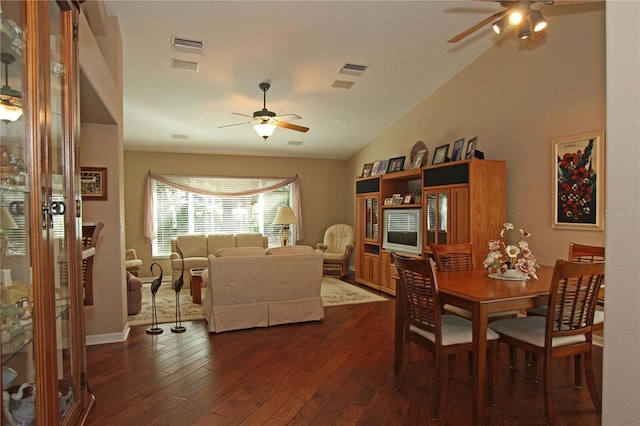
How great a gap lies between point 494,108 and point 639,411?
15.8 feet

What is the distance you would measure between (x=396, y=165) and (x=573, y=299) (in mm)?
4282

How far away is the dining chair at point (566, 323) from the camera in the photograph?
7.65 feet

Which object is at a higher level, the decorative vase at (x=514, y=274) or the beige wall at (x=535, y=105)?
the beige wall at (x=535, y=105)

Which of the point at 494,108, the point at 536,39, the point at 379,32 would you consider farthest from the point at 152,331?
the point at 536,39

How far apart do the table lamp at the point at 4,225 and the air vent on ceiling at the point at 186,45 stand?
339 centimetres

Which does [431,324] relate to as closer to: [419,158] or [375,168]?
[419,158]

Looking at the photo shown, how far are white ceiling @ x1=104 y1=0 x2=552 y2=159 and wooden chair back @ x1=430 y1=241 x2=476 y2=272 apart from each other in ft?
6.44

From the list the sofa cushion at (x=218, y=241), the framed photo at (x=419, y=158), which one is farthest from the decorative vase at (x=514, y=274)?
the sofa cushion at (x=218, y=241)

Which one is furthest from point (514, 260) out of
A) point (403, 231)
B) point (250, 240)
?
point (250, 240)

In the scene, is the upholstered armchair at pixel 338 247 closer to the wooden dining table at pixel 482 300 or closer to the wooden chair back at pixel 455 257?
the wooden chair back at pixel 455 257

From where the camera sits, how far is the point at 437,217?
522 centimetres

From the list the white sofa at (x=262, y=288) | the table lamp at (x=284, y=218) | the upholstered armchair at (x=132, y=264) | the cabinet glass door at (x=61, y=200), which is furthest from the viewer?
the table lamp at (x=284, y=218)

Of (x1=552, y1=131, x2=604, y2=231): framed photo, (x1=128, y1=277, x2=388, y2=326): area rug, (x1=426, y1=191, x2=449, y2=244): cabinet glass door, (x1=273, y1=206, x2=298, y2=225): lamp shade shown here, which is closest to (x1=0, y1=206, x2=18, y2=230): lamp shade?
(x1=128, y1=277, x2=388, y2=326): area rug

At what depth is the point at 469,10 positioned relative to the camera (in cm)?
350
